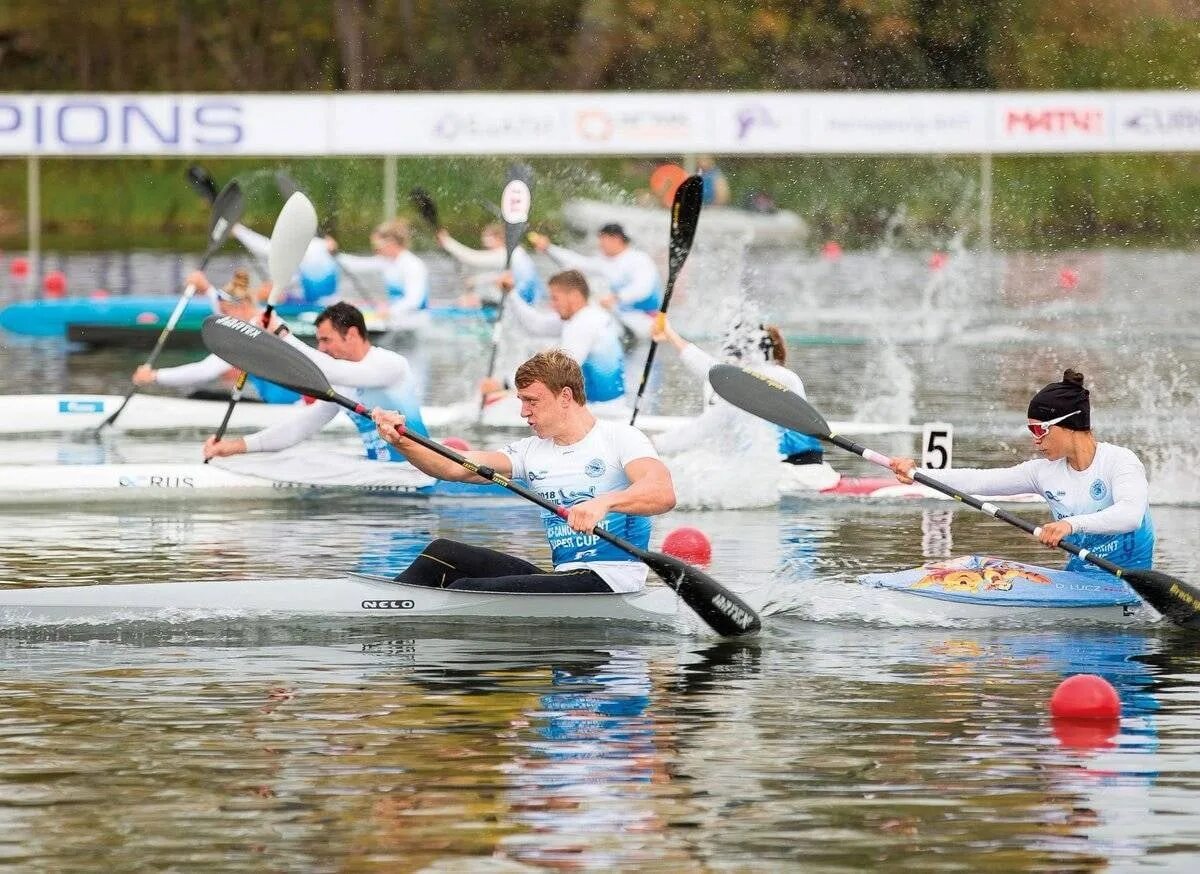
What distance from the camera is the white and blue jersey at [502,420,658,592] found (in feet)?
30.5

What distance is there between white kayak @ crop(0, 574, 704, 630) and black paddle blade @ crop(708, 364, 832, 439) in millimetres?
1351

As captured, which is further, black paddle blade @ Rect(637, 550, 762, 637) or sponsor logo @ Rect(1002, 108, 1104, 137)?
sponsor logo @ Rect(1002, 108, 1104, 137)

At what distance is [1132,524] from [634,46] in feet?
93.8

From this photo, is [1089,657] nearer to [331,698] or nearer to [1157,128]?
[331,698]

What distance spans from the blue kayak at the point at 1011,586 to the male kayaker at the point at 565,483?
1235 mm

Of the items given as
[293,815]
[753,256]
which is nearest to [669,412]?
[293,815]

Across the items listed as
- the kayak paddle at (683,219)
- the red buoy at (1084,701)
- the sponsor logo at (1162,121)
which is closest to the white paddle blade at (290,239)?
the kayak paddle at (683,219)

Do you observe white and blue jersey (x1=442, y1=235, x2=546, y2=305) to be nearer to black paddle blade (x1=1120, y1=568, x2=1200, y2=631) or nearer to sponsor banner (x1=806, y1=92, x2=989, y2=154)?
sponsor banner (x1=806, y1=92, x2=989, y2=154)

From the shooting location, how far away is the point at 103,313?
23.3 meters

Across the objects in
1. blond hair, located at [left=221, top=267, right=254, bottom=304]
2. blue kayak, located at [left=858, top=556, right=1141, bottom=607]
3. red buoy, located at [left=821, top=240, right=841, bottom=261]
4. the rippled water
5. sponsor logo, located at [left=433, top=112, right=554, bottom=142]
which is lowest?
the rippled water

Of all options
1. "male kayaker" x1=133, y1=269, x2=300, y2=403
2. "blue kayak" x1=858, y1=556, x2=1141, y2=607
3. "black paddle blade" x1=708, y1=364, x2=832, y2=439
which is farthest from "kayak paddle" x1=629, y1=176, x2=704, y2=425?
"blue kayak" x1=858, y1=556, x2=1141, y2=607

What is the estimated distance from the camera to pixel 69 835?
259 inches

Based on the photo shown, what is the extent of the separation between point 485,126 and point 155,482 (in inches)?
491

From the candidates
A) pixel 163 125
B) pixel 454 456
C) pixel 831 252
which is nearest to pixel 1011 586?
pixel 454 456
